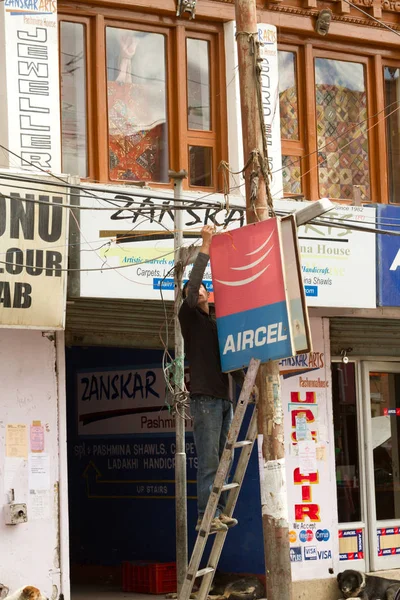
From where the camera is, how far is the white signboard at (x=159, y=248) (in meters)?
12.8

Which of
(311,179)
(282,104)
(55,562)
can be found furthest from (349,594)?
(282,104)

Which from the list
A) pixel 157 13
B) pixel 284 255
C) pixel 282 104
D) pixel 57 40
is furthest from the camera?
pixel 282 104

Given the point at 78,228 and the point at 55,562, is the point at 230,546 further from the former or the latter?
the point at 78,228

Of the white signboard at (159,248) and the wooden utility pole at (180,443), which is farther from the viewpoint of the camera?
the white signboard at (159,248)

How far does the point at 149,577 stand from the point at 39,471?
2.96m

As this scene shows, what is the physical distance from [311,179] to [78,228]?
4.12m

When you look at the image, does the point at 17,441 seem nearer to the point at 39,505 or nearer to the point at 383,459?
the point at 39,505

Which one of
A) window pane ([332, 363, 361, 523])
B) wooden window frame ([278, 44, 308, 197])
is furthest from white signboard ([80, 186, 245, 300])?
window pane ([332, 363, 361, 523])

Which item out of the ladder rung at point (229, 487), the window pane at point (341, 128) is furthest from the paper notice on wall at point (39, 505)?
the window pane at point (341, 128)

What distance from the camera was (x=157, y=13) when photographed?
1454 cm

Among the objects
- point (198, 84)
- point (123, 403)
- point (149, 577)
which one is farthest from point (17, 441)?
point (198, 84)

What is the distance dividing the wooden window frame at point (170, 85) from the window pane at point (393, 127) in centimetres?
289

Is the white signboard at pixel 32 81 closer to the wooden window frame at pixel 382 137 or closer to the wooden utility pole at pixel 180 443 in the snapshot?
the wooden utility pole at pixel 180 443

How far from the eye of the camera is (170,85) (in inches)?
578
